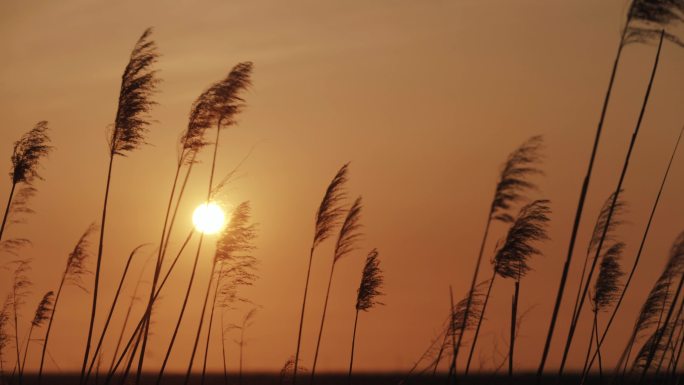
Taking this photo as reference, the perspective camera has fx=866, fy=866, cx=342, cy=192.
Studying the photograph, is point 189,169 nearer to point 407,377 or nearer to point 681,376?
point 407,377

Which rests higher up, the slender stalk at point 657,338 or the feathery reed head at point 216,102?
the feathery reed head at point 216,102

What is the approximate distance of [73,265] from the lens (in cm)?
816

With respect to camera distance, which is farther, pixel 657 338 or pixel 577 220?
pixel 657 338

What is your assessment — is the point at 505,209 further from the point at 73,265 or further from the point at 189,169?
the point at 73,265

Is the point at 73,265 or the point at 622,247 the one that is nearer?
the point at 622,247

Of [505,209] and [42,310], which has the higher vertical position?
[505,209]

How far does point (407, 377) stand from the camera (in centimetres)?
699

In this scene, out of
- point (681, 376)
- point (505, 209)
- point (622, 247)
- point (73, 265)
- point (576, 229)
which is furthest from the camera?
point (73, 265)

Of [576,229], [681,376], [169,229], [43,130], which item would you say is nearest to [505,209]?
[576,229]

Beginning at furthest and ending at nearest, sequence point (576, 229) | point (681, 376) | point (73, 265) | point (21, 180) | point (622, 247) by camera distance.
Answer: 1. point (73, 265)
2. point (622, 247)
3. point (21, 180)
4. point (681, 376)
5. point (576, 229)

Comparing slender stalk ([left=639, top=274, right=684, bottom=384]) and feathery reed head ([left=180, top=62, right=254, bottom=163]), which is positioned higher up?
feathery reed head ([left=180, top=62, right=254, bottom=163])

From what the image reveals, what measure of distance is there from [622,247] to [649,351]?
1.22 m

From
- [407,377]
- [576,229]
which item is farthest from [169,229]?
[576,229]

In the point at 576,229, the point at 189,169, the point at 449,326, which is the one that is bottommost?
the point at 449,326
